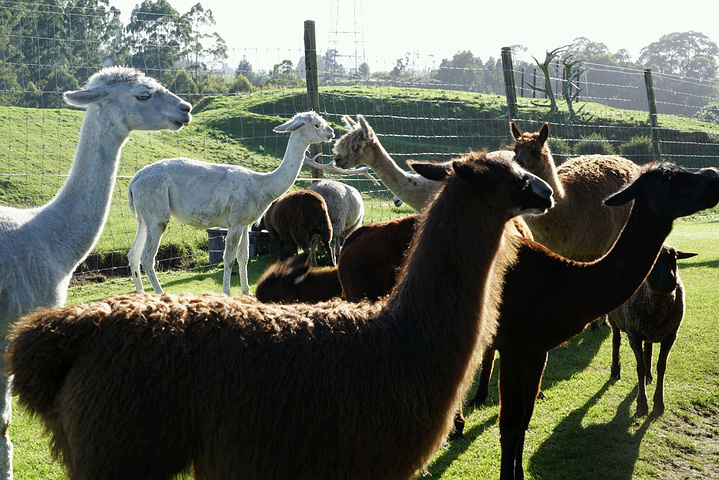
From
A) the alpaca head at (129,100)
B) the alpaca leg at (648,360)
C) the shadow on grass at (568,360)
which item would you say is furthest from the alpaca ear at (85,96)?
the alpaca leg at (648,360)

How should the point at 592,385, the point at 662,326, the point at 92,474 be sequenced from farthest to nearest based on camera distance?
1. the point at 592,385
2. the point at 662,326
3. the point at 92,474

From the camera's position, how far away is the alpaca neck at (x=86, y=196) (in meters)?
4.10

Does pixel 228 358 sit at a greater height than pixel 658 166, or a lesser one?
lesser

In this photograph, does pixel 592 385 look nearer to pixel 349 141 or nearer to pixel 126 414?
pixel 349 141

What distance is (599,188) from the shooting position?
7.41 meters

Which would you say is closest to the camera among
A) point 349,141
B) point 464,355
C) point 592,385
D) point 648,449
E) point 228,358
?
point 228,358

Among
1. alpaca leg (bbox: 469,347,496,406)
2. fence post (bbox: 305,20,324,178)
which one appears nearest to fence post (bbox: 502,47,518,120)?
fence post (bbox: 305,20,324,178)

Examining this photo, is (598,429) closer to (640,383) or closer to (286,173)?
(640,383)

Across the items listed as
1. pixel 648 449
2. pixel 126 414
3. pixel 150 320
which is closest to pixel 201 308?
pixel 150 320

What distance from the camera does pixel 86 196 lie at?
4.26 m

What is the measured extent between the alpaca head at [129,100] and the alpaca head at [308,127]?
410 centimetres

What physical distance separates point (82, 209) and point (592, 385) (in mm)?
4819

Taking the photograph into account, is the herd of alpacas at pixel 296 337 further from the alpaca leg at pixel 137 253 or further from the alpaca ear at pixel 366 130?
the alpaca leg at pixel 137 253

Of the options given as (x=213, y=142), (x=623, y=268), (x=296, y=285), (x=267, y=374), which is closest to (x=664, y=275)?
(x=623, y=268)
